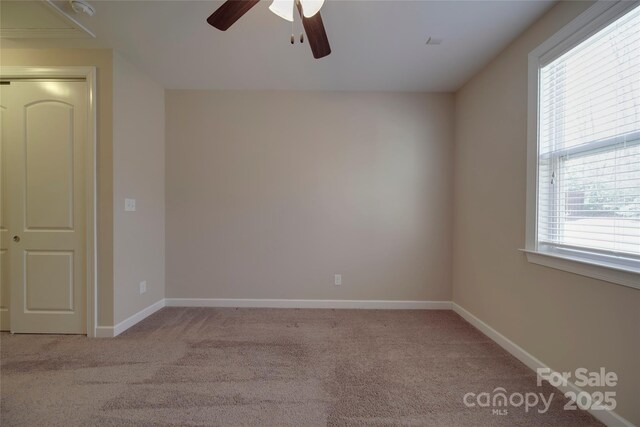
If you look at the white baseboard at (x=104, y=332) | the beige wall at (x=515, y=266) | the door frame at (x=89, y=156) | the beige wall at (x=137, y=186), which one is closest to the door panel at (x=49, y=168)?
the door frame at (x=89, y=156)

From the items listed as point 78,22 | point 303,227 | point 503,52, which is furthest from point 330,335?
point 78,22

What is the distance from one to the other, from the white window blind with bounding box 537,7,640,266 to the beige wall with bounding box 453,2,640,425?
175 mm

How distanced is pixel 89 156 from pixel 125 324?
5.26ft

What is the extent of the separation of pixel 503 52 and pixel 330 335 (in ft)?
9.75

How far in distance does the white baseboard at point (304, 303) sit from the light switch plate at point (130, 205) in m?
1.19

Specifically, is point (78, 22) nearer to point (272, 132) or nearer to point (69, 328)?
point (272, 132)

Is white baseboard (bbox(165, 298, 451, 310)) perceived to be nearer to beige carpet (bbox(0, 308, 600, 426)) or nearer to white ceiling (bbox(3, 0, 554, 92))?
beige carpet (bbox(0, 308, 600, 426))

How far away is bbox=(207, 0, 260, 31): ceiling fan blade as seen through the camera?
4.37 feet

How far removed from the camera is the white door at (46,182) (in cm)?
228

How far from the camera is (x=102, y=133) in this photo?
90.0 inches

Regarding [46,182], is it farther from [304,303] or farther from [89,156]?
[304,303]

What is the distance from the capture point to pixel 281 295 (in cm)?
305

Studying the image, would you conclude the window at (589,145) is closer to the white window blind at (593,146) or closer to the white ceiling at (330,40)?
the white window blind at (593,146)

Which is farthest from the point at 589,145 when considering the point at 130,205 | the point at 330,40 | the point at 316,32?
the point at 130,205
